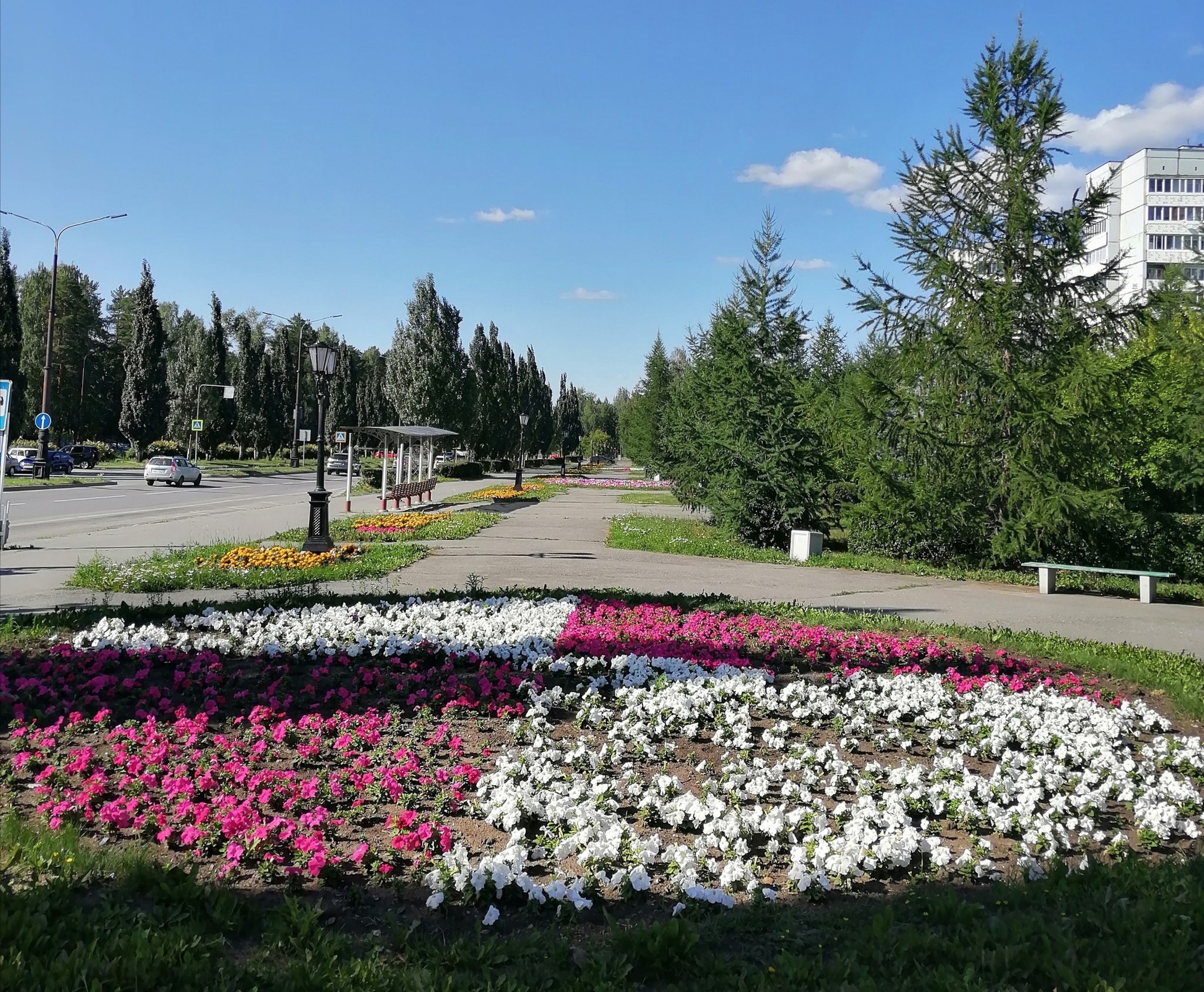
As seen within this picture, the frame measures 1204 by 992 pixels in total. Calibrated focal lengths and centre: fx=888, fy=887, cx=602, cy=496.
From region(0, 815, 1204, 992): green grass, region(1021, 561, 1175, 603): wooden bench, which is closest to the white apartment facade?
region(1021, 561, 1175, 603): wooden bench

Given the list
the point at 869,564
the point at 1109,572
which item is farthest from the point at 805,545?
the point at 1109,572

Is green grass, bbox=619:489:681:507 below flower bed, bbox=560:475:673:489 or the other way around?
below

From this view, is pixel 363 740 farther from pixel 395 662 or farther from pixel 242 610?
pixel 242 610

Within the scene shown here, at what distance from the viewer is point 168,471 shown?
4081 centimetres

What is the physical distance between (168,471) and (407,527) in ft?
84.4

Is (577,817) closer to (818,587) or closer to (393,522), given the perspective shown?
(818,587)

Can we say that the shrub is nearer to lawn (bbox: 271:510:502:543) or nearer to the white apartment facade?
lawn (bbox: 271:510:502:543)

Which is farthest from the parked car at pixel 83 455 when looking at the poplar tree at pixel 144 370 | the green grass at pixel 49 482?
the green grass at pixel 49 482

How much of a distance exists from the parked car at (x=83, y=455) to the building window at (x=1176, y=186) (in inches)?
3450

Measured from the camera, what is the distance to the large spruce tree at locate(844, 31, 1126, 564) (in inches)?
589

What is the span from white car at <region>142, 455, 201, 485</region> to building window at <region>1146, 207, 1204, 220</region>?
8175cm

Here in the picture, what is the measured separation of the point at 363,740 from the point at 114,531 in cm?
1618

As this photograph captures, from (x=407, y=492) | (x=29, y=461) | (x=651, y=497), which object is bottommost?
(x=651, y=497)

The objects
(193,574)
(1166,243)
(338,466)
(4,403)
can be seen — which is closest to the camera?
(4,403)
